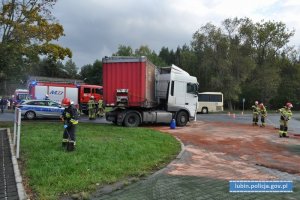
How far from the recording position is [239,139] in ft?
55.1

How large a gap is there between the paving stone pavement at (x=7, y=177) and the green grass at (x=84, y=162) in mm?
332

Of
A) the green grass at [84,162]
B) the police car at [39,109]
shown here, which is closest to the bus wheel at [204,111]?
the police car at [39,109]

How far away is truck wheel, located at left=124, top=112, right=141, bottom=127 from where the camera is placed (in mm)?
21109

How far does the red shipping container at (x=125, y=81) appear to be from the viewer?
20.1m

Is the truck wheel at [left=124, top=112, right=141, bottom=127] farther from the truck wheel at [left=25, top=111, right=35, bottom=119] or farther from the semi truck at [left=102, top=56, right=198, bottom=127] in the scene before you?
the truck wheel at [left=25, top=111, right=35, bottom=119]

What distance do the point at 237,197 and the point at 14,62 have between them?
47.4 ft

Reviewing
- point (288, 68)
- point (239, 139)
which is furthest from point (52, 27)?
point (288, 68)

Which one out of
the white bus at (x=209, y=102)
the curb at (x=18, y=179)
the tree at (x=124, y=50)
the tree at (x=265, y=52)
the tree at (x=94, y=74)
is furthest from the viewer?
the tree at (x=94, y=74)

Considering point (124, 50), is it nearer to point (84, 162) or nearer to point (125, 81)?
point (125, 81)

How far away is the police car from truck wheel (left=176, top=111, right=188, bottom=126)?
802cm

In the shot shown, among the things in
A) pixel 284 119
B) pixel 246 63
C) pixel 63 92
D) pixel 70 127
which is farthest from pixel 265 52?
pixel 70 127

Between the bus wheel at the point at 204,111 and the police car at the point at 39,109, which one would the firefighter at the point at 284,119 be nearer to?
the police car at the point at 39,109

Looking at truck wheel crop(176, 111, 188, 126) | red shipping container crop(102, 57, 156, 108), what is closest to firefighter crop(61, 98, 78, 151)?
red shipping container crop(102, 57, 156, 108)

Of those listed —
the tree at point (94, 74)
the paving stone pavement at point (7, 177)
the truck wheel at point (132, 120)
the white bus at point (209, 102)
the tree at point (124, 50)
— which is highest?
the tree at point (124, 50)
